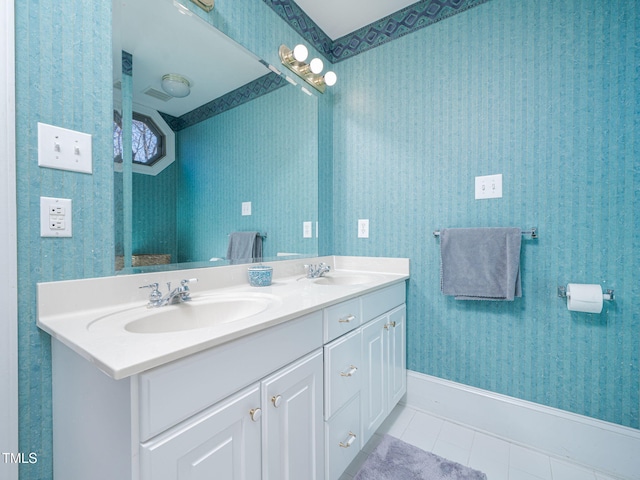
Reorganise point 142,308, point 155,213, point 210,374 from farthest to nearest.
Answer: point 155,213 → point 142,308 → point 210,374

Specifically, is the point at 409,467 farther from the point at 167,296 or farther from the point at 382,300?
the point at 167,296

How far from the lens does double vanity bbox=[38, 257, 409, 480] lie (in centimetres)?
56

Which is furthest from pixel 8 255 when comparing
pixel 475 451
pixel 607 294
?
pixel 607 294

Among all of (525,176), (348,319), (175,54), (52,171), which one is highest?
(175,54)

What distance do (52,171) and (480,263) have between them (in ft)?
5.59

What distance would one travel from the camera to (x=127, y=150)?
0.97 metres

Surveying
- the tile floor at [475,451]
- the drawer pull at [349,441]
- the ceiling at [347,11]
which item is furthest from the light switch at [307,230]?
the ceiling at [347,11]

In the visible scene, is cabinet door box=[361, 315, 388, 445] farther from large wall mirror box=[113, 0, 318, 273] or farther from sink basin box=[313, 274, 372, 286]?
large wall mirror box=[113, 0, 318, 273]

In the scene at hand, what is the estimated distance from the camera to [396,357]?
1.57 m

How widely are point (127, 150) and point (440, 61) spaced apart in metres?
1.61

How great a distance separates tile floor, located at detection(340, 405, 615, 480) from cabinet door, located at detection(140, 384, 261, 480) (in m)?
0.76

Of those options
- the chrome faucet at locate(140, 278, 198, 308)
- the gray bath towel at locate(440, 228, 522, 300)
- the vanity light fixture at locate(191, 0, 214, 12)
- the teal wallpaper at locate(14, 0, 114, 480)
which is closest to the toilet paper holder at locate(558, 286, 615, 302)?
the gray bath towel at locate(440, 228, 522, 300)

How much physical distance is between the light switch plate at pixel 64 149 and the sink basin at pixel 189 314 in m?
0.45

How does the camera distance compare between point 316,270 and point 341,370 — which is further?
point 316,270
